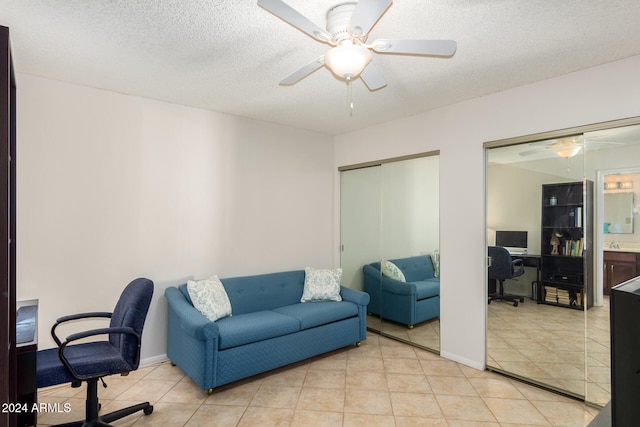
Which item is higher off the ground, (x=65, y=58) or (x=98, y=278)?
(x=65, y=58)

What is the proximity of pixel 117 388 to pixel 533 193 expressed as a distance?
155 inches

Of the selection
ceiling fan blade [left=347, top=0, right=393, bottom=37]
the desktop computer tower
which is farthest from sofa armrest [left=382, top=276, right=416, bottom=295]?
the desktop computer tower

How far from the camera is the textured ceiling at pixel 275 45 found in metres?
1.93

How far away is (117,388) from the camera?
2912 mm

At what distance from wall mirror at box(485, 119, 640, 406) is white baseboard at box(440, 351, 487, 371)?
90 mm

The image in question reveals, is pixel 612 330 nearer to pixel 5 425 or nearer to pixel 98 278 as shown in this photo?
pixel 5 425

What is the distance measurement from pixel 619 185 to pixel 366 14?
7.57 ft

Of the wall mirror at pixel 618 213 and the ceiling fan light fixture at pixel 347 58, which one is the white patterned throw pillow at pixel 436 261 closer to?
the wall mirror at pixel 618 213

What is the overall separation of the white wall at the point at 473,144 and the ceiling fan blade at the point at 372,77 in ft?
4.87

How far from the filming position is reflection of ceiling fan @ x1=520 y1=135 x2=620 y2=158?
279 cm

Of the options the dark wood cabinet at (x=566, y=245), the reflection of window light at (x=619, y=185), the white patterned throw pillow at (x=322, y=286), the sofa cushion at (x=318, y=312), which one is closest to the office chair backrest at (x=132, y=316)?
the sofa cushion at (x=318, y=312)

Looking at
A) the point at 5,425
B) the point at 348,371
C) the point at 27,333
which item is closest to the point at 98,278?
the point at 27,333

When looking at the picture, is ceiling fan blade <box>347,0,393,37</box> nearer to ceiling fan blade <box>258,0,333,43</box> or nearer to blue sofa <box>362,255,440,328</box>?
ceiling fan blade <box>258,0,333,43</box>

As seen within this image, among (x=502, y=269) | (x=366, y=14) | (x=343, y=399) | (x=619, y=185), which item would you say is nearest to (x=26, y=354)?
(x=343, y=399)
